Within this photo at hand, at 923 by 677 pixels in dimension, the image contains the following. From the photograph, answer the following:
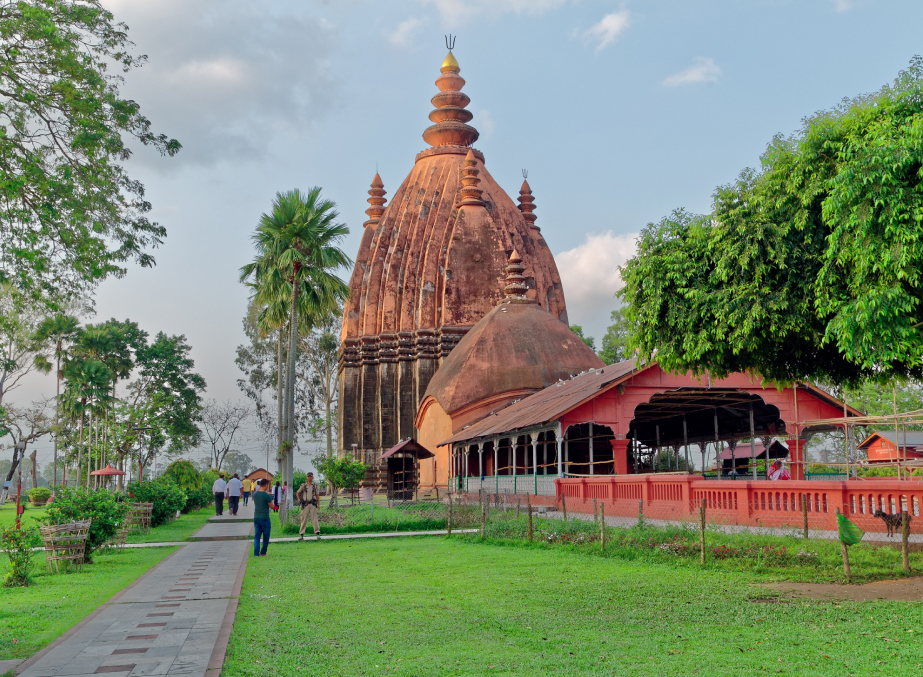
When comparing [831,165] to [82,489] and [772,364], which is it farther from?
[82,489]

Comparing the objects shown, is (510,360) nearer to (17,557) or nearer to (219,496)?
(219,496)

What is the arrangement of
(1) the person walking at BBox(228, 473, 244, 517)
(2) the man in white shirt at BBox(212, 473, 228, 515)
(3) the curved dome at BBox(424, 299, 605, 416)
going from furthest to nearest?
(3) the curved dome at BBox(424, 299, 605, 416), (2) the man in white shirt at BBox(212, 473, 228, 515), (1) the person walking at BBox(228, 473, 244, 517)

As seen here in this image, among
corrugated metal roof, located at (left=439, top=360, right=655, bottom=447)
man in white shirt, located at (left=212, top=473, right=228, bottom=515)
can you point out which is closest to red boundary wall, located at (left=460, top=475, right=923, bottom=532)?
corrugated metal roof, located at (left=439, top=360, right=655, bottom=447)

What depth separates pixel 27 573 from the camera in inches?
474

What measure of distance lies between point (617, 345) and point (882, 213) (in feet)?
182

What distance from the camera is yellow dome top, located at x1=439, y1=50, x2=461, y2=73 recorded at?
5709cm

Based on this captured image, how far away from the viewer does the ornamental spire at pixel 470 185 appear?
166ft

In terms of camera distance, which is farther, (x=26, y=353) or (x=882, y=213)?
(x=26, y=353)

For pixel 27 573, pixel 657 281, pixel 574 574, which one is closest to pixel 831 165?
pixel 657 281

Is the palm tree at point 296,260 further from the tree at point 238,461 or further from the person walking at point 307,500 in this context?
the tree at point 238,461

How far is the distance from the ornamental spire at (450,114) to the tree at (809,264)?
4415 cm

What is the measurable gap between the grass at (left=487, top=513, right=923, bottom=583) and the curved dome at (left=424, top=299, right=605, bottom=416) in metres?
22.7

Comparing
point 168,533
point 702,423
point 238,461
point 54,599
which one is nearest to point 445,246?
point 702,423

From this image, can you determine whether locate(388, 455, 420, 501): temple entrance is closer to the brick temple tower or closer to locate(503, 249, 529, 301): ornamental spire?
the brick temple tower
